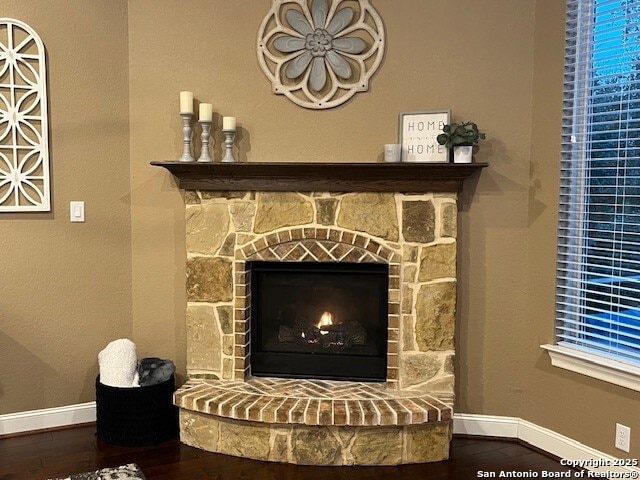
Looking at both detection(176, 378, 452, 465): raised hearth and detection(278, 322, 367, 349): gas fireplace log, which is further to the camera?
detection(278, 322, 367, 349): gas fireplace log

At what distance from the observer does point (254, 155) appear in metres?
3.29

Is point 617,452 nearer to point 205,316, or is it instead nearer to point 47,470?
point 205,316

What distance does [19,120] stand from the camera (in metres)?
3.15

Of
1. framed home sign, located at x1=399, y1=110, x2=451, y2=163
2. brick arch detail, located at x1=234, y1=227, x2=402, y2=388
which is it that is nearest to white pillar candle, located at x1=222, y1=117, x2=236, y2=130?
brick arch detail, located at x1=234, y1=227, x2=402, y2=388

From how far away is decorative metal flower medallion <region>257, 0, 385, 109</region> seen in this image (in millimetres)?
3176

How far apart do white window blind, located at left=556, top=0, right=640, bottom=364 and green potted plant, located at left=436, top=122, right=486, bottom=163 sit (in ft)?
1.52

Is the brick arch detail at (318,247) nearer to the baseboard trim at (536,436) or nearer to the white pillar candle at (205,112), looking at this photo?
the white pillar candle at (205,112)

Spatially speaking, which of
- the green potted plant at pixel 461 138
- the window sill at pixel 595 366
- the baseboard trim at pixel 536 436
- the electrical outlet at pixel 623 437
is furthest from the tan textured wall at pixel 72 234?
the electrical outlet at pixel 623 437

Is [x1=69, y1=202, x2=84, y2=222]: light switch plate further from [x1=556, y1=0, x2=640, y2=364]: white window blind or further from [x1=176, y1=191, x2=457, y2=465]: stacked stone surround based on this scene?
[x1=556, y1=0, x2=640, y2=364]: white window blind

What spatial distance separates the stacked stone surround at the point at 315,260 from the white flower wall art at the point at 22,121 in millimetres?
819

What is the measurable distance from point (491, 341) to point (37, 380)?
251 centimetres

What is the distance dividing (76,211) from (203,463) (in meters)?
1.53

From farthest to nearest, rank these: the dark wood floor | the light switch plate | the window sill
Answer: the light switch plate < the dark wood floor < the window sill

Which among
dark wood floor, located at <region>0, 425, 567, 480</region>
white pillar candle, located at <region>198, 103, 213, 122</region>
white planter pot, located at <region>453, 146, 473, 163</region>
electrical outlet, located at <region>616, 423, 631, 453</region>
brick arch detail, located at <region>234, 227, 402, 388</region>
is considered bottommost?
dark wood floor, located at <region>0, 425, 567, 480</region>
